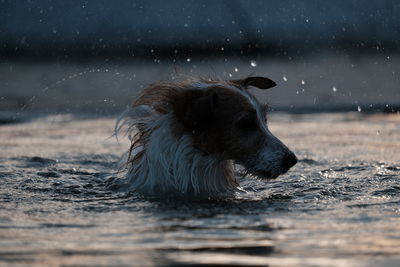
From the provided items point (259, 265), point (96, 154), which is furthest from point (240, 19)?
point (259, 265)

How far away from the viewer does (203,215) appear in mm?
5512

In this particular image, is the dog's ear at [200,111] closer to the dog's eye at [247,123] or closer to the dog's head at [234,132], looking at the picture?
the dog's head at [234,132]

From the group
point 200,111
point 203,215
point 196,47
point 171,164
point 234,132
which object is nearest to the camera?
point 203,215

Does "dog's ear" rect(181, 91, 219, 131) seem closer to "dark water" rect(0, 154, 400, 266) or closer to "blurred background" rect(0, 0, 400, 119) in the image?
"dark water" rect(0, 154, 400, 266)

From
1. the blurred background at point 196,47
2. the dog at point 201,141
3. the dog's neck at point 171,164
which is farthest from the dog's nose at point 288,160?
the blurred background at point 196,47

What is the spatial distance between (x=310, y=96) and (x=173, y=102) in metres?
5.84

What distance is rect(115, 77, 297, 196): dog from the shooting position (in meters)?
6.57

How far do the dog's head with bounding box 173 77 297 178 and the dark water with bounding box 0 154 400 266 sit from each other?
270 millimetres

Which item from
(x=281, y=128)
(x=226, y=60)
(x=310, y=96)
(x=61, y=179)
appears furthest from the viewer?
(x=226, y=60)

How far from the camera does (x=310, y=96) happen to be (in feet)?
40.3

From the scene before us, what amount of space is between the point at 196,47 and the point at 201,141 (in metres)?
7.79

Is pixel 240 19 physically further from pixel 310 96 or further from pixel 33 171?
pixel 33 171

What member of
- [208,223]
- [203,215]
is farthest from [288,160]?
[208,223]

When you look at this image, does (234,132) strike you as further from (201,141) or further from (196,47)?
(196,47)
